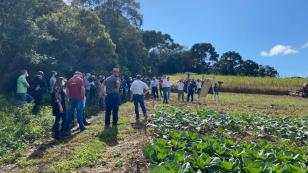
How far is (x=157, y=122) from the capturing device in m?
12.6

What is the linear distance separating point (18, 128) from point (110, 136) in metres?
2.90

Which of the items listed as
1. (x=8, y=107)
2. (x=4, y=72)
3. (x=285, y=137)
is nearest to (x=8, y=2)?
(x=4, y=72)

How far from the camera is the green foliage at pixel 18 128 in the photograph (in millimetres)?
10155

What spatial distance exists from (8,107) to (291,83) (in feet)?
133

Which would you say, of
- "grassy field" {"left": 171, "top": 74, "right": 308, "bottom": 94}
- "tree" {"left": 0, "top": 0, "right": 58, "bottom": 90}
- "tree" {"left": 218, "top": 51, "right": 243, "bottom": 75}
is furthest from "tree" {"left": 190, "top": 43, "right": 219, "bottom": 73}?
"tree" {"left": 0, "top": 0, "right": 58, "bottom": 90}

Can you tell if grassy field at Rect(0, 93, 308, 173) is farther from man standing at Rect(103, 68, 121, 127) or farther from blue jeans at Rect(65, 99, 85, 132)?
man standing at Rect(103, 68, 121, 127)

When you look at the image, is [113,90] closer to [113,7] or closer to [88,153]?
[88,153]

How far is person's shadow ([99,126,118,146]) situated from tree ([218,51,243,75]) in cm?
6699

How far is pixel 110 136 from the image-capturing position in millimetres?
11430

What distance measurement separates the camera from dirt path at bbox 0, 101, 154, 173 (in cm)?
805

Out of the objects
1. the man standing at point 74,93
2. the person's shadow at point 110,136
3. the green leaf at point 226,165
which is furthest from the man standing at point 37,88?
the green leaf at point 226,165

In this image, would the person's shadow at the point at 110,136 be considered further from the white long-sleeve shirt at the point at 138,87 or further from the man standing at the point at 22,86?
the man standing at the point at 22,86

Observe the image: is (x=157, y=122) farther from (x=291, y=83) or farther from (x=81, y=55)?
(x=291, y=83)

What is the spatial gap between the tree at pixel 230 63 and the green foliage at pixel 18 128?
6514 cm
